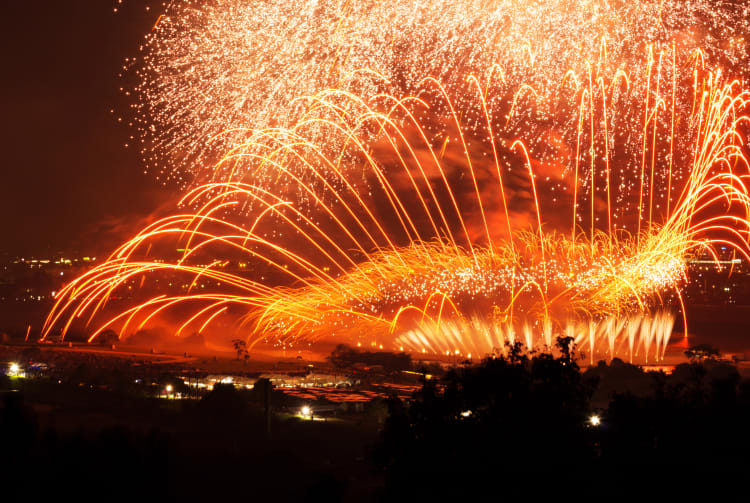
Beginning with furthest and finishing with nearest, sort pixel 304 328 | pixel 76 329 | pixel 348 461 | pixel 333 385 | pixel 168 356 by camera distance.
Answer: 1. pixel 76 329
2. pixel 304 328
3. pixel 168 356
4. pixel 333 385
5. pixel 348 461

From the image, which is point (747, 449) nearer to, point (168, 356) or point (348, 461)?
point (348, 461)

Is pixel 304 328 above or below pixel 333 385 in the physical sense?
above

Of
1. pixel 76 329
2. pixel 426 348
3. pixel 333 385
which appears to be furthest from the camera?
pixel 76 329

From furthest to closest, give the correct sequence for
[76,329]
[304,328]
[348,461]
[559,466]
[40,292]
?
[40,292], [76,329], [304,328], [348,461], [559,466]

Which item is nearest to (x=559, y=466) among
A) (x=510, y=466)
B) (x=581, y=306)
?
(x=510, y=466)

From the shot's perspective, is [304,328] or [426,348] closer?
[426,348]

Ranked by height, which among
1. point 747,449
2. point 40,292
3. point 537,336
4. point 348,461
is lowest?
point 348,461

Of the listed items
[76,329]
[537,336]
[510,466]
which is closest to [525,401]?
[510,466]

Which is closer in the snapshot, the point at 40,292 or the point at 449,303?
the point at 449,303

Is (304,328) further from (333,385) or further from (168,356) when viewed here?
(333,385)
